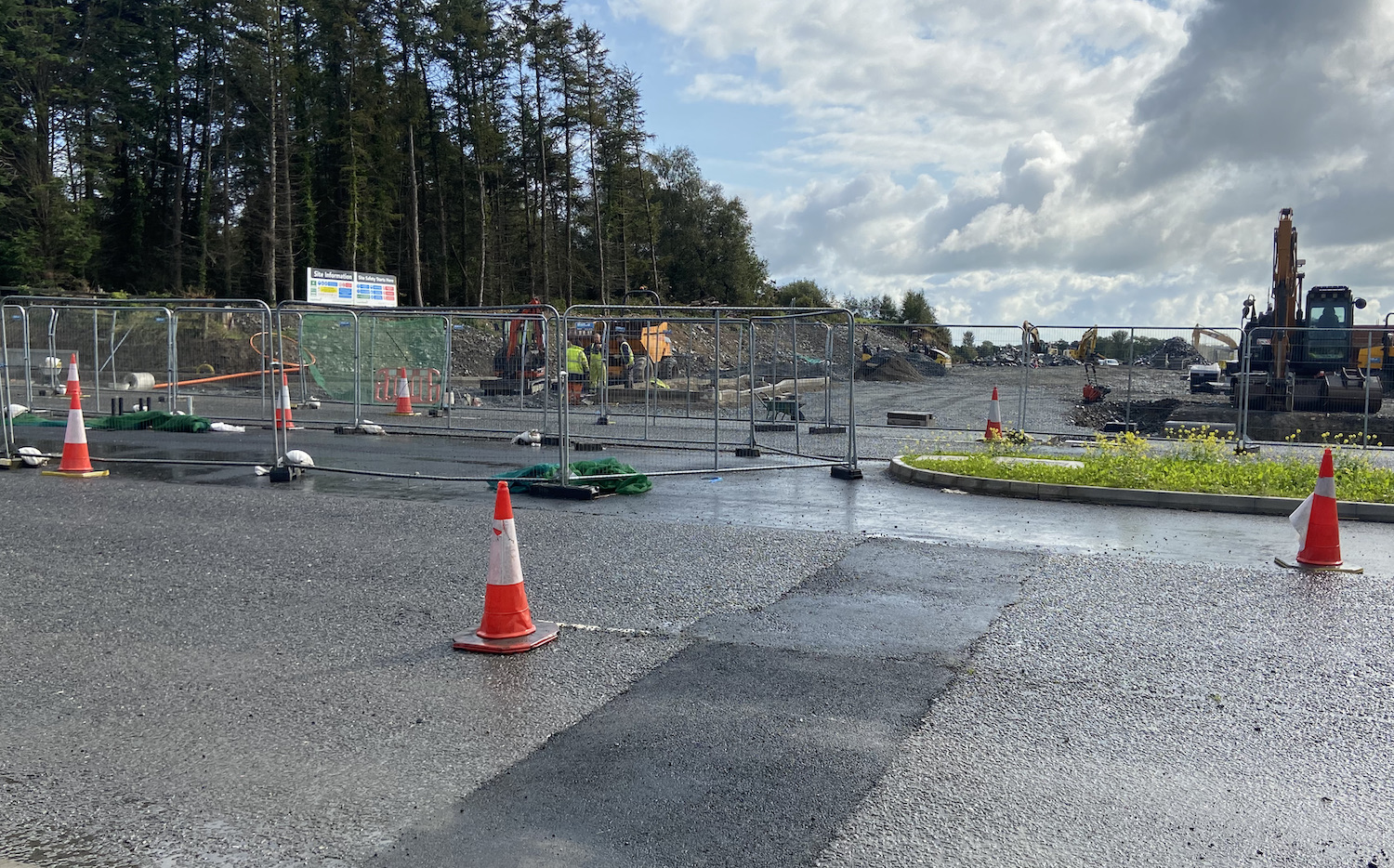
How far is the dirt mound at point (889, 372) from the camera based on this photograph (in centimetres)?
3747

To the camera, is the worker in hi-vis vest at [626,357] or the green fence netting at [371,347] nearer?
the worker in hi-vis vest at [626,357]

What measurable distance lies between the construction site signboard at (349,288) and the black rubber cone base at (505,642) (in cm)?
3283

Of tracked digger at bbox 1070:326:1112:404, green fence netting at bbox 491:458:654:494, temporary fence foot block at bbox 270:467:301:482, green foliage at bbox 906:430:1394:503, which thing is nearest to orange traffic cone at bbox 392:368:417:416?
temporary fence foot block at bbox 270:467:301:482

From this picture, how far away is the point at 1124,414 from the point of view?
2359 cm

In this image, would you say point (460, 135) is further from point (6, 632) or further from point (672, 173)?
point (6, 632)

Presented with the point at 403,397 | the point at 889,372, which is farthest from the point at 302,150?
the point at 403,397

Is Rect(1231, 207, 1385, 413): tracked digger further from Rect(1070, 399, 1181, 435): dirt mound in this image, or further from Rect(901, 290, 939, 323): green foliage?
Rect(901, 290, 939, 323): green foliage

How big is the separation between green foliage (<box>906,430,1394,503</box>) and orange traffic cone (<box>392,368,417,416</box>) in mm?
10956

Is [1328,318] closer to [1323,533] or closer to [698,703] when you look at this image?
[1323,533]

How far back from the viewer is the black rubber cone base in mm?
5660

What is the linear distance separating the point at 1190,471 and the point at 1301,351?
15381 millimetres

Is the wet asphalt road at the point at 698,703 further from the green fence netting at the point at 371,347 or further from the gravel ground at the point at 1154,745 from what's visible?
the green fence netting at the point at 371,347

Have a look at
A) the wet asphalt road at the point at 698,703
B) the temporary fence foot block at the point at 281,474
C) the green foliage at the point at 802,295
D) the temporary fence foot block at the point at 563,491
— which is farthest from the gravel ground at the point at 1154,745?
the green foliage at the point at 802,295

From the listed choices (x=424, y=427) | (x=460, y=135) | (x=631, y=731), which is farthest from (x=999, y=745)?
(x=460, y=135)
